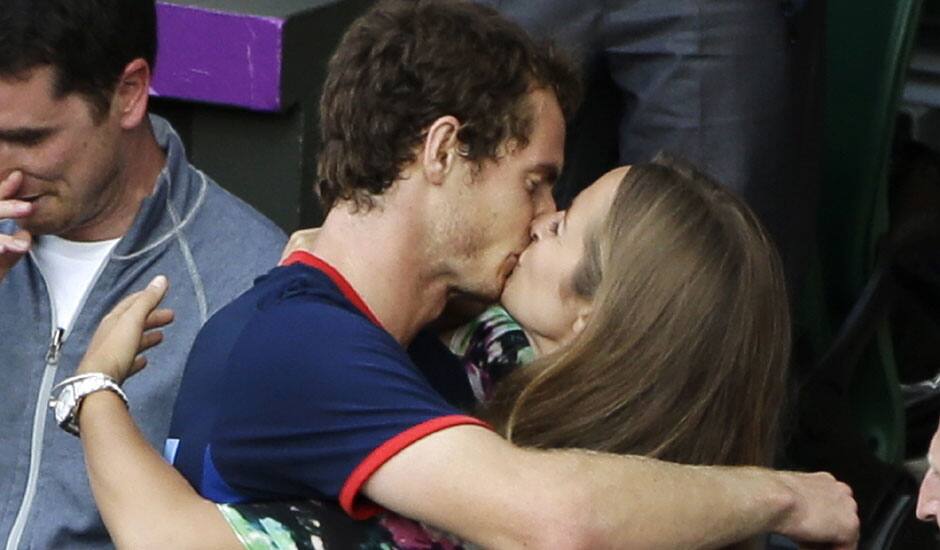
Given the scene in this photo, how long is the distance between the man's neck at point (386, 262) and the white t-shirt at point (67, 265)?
22.4 inches

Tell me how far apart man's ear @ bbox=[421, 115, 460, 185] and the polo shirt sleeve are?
10.1 inches

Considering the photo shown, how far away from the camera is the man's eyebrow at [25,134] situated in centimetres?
300

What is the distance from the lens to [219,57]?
3785 mm

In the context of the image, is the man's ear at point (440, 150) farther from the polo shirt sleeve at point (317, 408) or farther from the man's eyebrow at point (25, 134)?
the man's eyebrow at point (25, 134)

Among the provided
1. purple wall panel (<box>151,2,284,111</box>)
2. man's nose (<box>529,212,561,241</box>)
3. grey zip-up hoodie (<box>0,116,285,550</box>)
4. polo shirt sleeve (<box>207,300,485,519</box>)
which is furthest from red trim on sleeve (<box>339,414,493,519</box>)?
purple wall panel (<box>151,2,284,111</box>)

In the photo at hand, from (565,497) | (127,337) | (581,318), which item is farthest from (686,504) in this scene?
(127,337)

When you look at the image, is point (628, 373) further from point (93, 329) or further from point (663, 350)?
point (93, 329)

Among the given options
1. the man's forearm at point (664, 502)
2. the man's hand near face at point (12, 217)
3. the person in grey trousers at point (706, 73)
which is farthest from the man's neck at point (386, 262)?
the person in grey trousers at point (706, 73)

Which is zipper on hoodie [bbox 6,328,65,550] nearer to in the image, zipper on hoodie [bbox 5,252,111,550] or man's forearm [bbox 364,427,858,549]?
zipper on hoodie [bbox 5,252,111,550]

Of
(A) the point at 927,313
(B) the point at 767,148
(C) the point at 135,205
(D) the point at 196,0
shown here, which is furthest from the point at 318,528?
(A) the point at 927,313

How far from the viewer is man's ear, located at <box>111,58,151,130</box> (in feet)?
10.1

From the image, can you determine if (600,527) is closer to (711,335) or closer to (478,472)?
(478,472)

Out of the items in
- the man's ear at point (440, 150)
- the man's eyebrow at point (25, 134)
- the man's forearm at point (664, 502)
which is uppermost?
the man's ear at point (440, 150)

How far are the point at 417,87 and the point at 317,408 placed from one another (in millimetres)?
506
